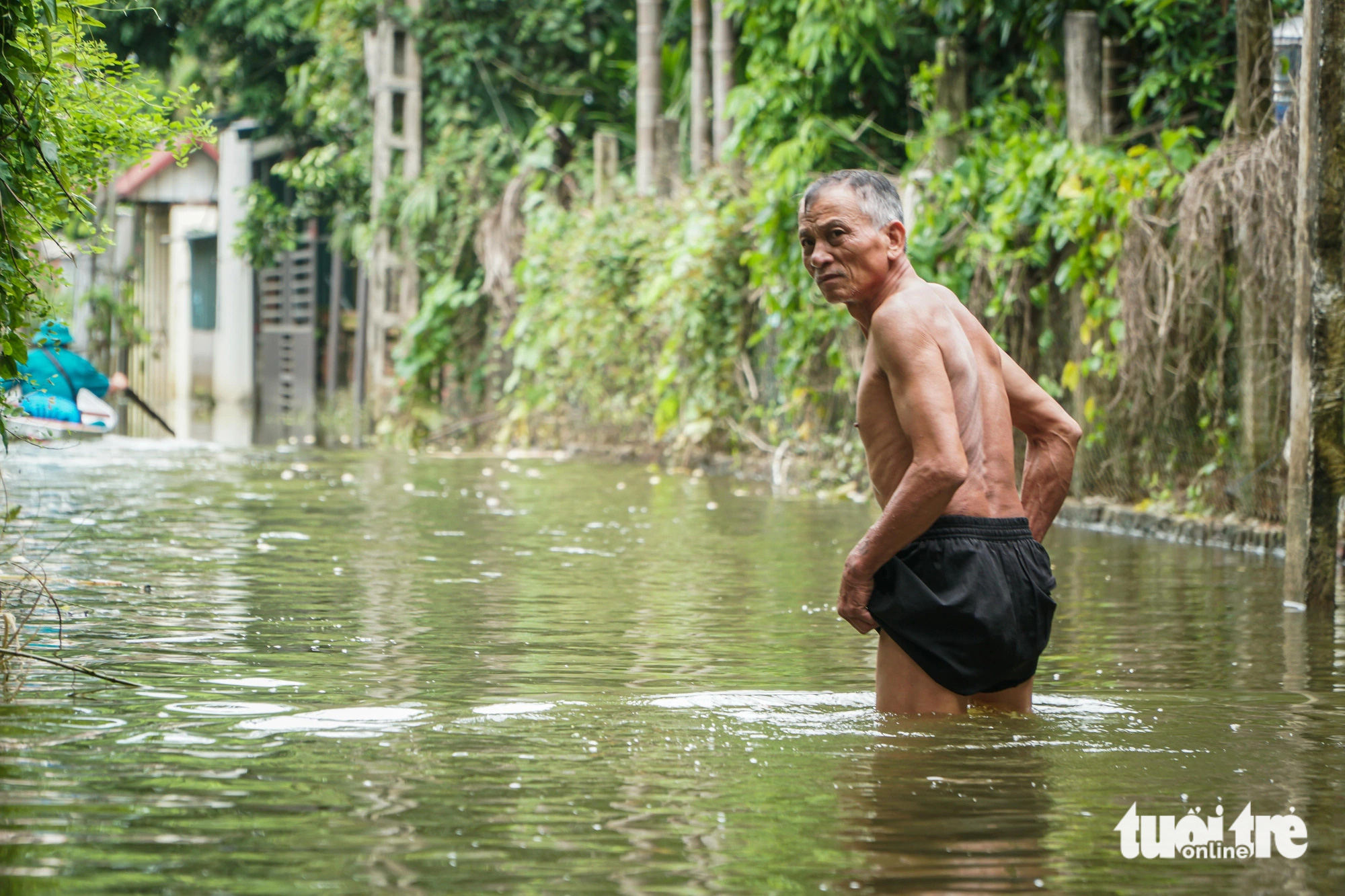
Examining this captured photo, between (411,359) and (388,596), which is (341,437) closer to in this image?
(411,359)

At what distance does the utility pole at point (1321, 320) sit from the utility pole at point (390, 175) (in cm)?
1656

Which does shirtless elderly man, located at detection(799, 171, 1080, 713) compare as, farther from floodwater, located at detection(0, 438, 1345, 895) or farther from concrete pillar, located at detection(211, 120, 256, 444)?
concrete pillar, located at detection(211, 120, 256, 444)

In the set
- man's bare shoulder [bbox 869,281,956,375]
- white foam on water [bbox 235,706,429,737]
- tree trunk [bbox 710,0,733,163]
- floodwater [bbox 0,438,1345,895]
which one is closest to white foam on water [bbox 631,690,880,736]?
floodwater [bbox 0,438,1345,895]

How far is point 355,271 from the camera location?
31.5 metres

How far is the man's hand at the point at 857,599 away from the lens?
432 cm

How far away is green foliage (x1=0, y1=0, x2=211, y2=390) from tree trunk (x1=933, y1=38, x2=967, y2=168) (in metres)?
7.78

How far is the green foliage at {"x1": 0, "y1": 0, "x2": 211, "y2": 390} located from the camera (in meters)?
4.85

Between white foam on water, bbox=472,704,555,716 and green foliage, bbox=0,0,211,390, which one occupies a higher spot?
green foliage, bbox=0,0,211,390

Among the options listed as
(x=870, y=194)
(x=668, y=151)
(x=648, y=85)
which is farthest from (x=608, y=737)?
(x=648, y=85)

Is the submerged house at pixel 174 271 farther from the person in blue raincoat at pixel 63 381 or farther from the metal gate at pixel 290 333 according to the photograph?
the person in blue raincoat at pixel 63 381

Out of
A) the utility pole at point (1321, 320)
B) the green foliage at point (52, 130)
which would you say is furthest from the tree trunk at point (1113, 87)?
the green foliage at point (52, 130)

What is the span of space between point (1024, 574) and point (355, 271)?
92.1ft

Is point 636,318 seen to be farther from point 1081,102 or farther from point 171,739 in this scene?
point 171,739

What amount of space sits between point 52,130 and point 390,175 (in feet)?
59.8
